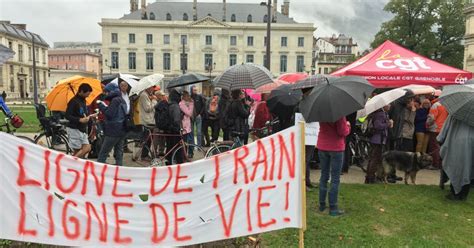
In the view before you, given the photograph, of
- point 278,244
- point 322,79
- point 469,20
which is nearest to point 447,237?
point 278,244

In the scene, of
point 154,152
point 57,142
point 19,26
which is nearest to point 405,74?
point 154,152

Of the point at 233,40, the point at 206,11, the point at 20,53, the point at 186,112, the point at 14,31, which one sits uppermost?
the point at 206,11

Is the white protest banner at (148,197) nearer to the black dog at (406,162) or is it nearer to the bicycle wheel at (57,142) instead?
the black dog at (406,162)

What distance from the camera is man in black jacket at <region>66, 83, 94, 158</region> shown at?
20.6 feet

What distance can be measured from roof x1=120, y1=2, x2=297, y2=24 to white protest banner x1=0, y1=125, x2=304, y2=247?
245ft

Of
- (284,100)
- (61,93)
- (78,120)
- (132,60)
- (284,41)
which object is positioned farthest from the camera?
(284,41)

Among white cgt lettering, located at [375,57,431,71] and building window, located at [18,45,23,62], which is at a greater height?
building window, located at [18,45,23,62]

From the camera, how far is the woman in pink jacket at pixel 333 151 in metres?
4.97

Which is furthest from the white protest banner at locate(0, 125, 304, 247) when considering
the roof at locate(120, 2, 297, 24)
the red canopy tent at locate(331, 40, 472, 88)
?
the roof at locate(120, 2, 297, 24)

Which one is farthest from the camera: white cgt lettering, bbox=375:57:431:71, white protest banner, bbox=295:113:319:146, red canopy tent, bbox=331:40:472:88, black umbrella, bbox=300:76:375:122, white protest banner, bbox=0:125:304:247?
white cgt lettering, bbox=375:57:431:71

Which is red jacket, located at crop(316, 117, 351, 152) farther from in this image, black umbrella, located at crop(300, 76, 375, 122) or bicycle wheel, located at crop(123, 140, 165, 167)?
bicycle wheel, located at crop(123, 140, 165, 167)

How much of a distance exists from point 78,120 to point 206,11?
242ft

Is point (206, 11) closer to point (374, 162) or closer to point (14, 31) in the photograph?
point (14, 31)

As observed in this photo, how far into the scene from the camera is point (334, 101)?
464 centimetres
